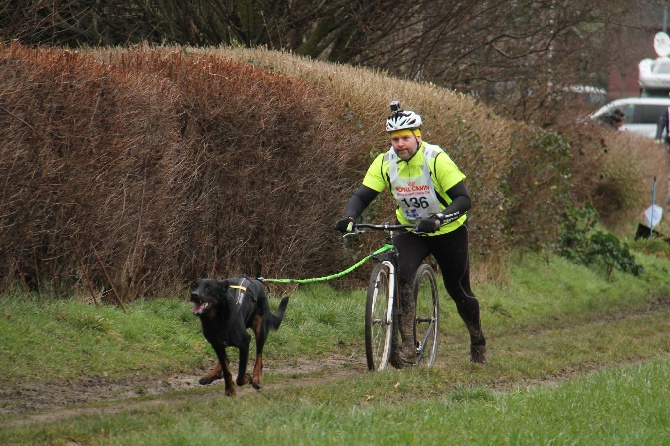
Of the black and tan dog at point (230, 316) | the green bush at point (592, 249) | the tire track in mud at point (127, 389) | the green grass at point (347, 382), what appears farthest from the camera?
the green bush at point (592, 249)

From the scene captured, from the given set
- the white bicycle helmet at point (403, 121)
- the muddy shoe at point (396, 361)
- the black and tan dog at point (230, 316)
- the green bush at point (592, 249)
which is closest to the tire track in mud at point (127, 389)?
the black and tan dog at point (230, 316)

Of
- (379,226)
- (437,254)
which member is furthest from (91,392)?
(437,254)

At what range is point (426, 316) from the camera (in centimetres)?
1005

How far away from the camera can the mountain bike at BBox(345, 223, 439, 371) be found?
8.99 metres

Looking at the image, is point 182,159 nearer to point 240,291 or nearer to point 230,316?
point 240,291

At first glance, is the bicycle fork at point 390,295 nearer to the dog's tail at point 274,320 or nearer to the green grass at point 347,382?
the green grass at point 347,382

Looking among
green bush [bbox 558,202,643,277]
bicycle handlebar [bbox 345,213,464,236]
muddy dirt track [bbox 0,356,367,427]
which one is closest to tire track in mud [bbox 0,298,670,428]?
muddy dirt track [bbox 0,356,367,427]

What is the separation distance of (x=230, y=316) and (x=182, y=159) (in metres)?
3.54

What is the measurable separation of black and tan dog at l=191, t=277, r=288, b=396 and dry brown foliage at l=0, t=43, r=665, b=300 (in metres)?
2.38

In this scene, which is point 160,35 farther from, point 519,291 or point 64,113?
point 64,113

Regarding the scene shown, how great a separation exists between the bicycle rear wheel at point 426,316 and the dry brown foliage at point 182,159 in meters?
2.52

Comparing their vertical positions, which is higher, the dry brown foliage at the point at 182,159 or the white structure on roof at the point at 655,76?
the white structure on roof at the point at 655,76

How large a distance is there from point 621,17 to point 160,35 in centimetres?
1022

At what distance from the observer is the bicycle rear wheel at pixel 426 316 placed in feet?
31.8
